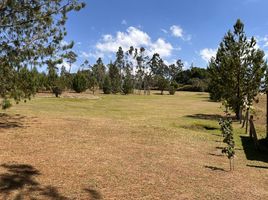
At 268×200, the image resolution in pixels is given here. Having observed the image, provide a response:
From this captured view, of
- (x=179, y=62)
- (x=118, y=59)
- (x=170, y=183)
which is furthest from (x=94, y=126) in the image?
(x=179, y=62)

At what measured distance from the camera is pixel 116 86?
82375mm

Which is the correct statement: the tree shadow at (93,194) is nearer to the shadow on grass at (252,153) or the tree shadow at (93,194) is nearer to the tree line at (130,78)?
the shadow on grass at (252,153)

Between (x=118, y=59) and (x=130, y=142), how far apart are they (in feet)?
362

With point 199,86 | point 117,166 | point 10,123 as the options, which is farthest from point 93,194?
point 199,86

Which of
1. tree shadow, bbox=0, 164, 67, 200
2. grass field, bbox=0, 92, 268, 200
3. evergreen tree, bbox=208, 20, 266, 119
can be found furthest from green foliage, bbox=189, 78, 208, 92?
tree shadow, bbox=0, 164, 67, 200

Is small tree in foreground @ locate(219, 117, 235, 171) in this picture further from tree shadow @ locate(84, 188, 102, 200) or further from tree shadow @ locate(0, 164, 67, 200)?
tree shadow @ locate(0, 164, 67, 200)

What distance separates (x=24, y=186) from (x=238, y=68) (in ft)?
77.6

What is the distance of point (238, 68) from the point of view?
26.8m

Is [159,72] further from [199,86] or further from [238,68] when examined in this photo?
[238,68]

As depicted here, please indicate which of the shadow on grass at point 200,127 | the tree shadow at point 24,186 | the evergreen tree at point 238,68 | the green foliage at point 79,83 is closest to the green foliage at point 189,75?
the green foliage at point 79,83

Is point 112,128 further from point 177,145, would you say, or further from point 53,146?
point 53,146

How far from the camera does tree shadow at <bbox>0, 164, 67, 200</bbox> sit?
6.35 meters

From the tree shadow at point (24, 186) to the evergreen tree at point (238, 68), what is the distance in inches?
837

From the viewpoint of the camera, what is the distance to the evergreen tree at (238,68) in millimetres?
26172
